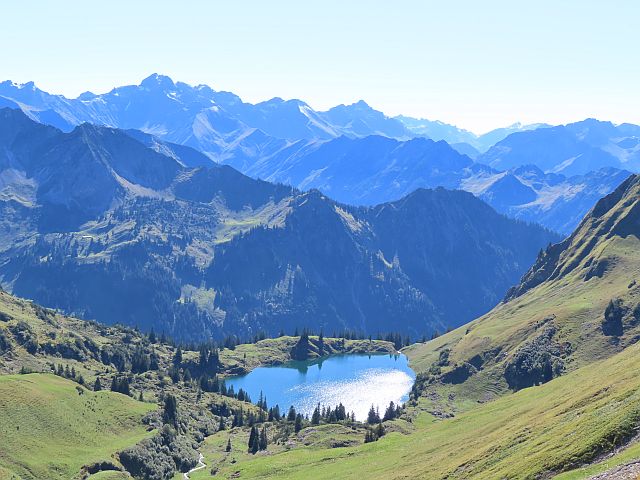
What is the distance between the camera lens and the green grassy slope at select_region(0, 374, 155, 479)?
470ft

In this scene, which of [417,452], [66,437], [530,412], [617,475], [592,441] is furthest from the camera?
[66,437]

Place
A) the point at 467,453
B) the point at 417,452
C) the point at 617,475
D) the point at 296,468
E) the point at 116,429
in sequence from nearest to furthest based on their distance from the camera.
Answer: the point at 617,475 < the point at 467,453 < the point at 417,452 < the point at 296,468 < the point at 116,429

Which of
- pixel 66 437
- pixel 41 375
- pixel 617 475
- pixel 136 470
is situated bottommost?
pixel 617 475

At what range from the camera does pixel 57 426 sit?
164 m

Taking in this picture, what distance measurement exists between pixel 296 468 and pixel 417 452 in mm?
32479

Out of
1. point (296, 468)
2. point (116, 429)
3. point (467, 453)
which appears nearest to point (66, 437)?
point (116, 429)

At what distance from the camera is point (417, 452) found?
129 meters

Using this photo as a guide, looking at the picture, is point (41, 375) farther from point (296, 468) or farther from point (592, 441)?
point (592, 441)

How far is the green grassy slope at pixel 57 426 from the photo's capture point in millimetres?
143375

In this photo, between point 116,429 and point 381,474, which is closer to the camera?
point 381,474

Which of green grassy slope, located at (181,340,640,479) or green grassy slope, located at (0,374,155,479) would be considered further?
green grassy slope, located at (0,374,155,479)

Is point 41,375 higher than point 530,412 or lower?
higher

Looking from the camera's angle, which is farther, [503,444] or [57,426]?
[57,426]

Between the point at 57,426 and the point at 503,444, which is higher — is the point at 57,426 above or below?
above
